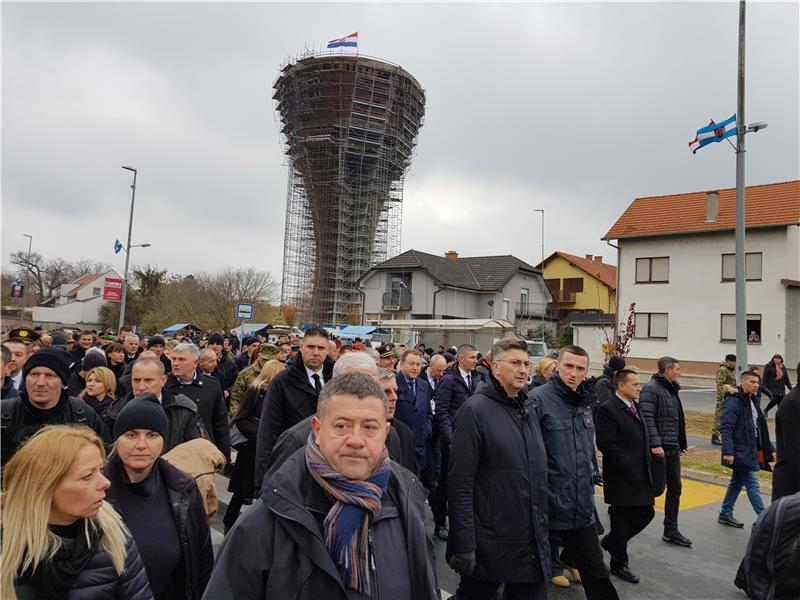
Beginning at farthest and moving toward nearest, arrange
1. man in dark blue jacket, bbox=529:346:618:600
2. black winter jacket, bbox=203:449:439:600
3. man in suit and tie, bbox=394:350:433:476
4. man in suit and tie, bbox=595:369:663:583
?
man in suit and tie, bbox=394:350:433:476, man in suit and tie, bbox=595:369:663:583, man in dark blue jacket, bbox=529:346:618:600, black winter jacket, bbox=203:449:439:600

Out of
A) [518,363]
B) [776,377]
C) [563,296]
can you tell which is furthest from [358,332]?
[518,363]

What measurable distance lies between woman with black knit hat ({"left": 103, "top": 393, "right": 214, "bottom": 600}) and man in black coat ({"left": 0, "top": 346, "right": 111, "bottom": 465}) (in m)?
1.53

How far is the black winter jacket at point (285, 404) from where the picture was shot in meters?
4.64

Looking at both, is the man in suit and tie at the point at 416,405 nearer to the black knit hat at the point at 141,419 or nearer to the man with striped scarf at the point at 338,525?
the black knit hat at the point at 141,419

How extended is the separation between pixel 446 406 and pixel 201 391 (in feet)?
9.86

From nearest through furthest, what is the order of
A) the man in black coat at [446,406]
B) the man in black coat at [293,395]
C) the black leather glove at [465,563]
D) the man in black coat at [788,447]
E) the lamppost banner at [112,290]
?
the black leather glove at [465,563] < the man in black coat at [293,395] < the man in black coat at [788,447] < the man in black coat at [446,406] < the lamppost banner at [112,290]

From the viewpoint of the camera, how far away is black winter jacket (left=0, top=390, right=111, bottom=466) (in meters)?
3.82

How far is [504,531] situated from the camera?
3.67 metres

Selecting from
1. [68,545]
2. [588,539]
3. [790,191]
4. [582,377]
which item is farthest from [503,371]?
[790,191]

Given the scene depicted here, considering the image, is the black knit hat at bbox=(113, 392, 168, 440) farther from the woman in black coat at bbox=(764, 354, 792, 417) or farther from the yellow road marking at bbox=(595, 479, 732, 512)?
the woman in black coat at bbox=(764, 354, 792, 417)

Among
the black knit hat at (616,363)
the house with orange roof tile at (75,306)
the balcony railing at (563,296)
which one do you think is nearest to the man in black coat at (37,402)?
the black knit hat at (616,363)

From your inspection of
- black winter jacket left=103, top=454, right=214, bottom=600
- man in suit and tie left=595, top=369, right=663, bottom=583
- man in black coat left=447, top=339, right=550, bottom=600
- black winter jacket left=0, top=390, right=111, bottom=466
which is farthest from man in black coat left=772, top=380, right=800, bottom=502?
black winter jacket left=0, top=390, right=111, bottom=466

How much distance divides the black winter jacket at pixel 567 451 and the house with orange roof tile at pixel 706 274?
2888cm

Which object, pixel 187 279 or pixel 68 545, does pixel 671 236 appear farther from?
pixel 187 279
